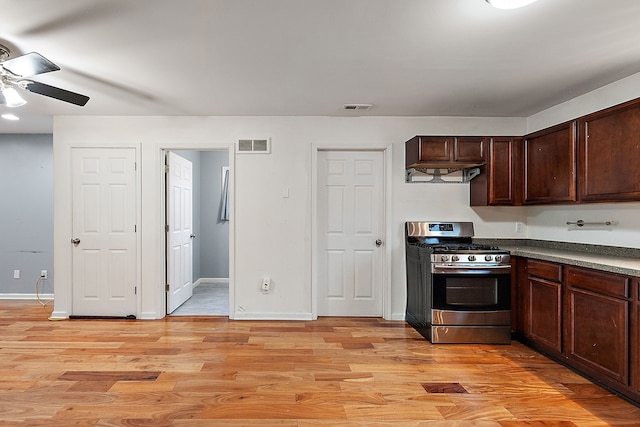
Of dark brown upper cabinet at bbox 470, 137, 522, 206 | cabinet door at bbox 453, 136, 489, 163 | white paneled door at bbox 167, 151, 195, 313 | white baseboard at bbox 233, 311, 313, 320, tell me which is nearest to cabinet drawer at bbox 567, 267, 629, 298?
dark brown upper cabinet at bbox 470, 137, 522, 206

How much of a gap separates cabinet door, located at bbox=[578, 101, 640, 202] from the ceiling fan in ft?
12.1

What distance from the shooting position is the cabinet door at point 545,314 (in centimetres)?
297

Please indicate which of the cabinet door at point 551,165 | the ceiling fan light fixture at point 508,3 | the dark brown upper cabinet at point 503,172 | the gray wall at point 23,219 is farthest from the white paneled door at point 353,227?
the gray wall at point 23,219

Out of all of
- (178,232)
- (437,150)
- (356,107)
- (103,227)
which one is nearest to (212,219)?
(178,232)

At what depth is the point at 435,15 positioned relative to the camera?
2.05m

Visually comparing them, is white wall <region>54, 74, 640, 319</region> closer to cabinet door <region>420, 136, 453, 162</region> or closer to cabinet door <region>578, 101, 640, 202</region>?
cabinet door <region>420, 136, 453, 162</region>

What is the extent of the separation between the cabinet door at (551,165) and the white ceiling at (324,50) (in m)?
0.40

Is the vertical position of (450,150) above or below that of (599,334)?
above

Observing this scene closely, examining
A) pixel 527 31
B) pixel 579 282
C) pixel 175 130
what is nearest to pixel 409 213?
pixel 579 282

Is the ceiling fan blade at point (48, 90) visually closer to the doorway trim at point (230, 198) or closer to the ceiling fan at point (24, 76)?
the ceiling fan at point (24, 76)

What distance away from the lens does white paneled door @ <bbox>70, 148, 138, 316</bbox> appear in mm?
4207

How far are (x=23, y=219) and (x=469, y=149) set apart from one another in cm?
589

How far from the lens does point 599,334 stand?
2566mm

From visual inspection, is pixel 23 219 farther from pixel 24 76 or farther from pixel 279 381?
pixel 279 381
